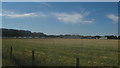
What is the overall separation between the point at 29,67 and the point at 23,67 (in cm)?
47

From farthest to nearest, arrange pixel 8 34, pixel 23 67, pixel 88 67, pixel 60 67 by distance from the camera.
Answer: pixel 8 34 < pixel 88 67 < pixel 60 67 < pixel 23 67

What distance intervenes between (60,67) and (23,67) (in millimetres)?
2834

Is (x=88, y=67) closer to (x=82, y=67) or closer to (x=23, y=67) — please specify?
(x=82, y=67)

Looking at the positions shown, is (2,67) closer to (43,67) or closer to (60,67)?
(43,67)

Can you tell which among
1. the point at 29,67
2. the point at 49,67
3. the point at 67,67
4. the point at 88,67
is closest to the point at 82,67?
the point at 88,67

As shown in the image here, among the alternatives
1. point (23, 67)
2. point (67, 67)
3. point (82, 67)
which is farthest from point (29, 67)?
point (82, 67)

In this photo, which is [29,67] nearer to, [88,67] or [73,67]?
[73,67]

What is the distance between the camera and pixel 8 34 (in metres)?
197

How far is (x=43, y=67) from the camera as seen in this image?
1638 centimetres

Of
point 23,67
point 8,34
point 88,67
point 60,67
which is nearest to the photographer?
point 23,67

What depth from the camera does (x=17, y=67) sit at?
1594cm

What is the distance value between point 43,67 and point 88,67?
4.06 metres

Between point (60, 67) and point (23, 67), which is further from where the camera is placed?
point (60, 67)

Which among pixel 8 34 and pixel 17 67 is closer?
pixel 17 67
